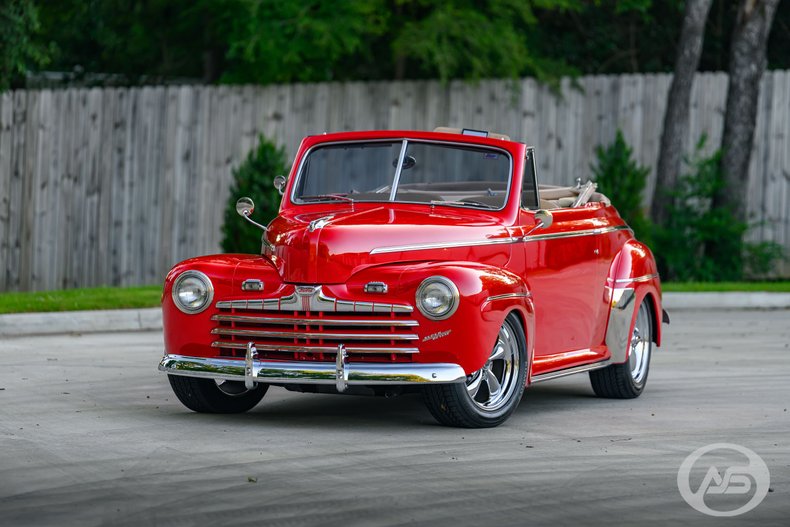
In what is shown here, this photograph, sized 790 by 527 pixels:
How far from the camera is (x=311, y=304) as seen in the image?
27.8ft

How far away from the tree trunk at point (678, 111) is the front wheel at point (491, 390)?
1151cm

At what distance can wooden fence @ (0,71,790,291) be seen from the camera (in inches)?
809

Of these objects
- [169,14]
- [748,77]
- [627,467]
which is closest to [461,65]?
[748,77]

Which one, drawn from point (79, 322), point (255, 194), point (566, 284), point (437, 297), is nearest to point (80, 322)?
point (79, 322)

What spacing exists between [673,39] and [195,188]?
9910 mm

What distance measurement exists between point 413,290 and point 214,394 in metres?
1.67

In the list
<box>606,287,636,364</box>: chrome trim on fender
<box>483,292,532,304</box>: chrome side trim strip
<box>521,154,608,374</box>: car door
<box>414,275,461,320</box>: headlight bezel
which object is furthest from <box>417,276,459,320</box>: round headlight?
<box>606,287,636,364</box>: chrome trim on fender

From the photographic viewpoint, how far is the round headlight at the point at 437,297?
8.25m

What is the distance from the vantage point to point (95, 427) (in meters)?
8.62

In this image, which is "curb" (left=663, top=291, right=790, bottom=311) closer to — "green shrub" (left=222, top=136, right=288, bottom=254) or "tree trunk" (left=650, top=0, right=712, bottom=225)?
"tree trunk" (left=650, top=0, right=712, bottom=225)

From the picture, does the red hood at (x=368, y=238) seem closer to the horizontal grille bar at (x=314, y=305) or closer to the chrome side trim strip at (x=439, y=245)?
the chrome side trim strip at (x=439, y=245)

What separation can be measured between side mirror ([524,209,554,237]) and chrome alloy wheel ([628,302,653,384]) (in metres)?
1.37

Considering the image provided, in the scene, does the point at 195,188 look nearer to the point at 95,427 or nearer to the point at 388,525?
the point at 95,427

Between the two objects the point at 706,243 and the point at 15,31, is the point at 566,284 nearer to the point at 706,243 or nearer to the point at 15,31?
the point at 706,243
